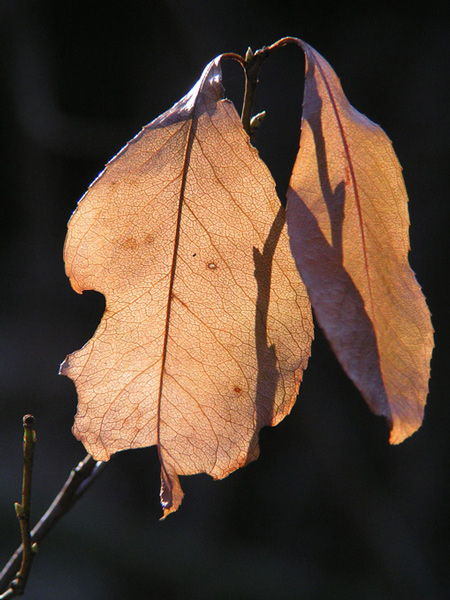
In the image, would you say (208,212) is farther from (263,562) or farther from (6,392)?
(263,562)

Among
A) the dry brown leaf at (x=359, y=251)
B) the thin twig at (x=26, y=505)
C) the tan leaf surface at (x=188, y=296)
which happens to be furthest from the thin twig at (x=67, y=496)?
the dry brown leaf at (x=359, y=251)

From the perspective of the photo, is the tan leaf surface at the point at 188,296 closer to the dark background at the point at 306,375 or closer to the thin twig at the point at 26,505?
the thin twig at the point at 26,505

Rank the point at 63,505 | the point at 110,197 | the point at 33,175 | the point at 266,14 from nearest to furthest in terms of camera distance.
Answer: the point at 110,197 → the point at 63,505 → the point at 266,14 → the point at 33,175

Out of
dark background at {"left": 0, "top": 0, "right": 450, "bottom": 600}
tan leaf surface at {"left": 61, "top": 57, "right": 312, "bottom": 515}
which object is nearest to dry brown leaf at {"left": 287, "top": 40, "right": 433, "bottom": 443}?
tan leaf surface at {"left": 61, "top": 57, "right": 312, "bottom": 515}

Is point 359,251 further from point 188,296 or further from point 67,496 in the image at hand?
point 67,496

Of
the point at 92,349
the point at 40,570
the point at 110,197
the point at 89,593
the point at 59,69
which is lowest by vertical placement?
the point at 89,593

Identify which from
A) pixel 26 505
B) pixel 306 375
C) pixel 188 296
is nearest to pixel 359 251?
pixel 188 296

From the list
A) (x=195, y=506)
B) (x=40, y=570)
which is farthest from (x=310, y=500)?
(x=40, y=570)
